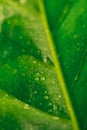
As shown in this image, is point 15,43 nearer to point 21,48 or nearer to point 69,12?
point 21,48

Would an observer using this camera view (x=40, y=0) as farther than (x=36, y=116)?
Yes

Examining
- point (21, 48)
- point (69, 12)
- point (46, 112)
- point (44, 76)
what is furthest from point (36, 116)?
point (69, 12)

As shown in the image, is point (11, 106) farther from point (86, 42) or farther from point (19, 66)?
point (86, 42)

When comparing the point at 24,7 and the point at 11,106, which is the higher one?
the point at 24,7

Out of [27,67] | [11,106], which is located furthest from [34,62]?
[11,106]

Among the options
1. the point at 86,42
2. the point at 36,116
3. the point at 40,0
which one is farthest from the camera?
the point at 40,0

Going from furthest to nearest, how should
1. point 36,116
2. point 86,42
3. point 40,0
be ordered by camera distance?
point 40,0 < point 86,42 < point 36,116
